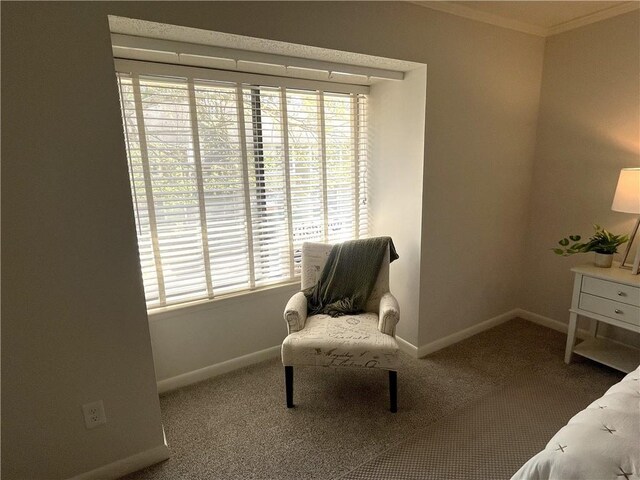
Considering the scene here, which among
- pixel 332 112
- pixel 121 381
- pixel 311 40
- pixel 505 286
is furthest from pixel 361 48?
pixel 505 286

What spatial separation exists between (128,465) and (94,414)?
0.33 metres

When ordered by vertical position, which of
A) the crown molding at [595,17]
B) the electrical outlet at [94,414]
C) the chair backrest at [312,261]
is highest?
the crown molding at [595,17]

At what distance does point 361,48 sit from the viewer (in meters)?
1.92

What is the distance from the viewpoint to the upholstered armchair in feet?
6.34

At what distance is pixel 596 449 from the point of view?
0.96 m

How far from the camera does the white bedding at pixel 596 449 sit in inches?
35.9

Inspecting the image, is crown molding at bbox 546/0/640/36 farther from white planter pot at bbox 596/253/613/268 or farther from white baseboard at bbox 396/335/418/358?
white baseboard at bbox 396/335/418/358

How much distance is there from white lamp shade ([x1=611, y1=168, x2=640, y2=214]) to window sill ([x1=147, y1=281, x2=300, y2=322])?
212cm

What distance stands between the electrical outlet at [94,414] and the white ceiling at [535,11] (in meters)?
2.68

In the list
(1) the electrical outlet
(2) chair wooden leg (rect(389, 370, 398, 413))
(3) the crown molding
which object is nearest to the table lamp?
(3) the crown molding

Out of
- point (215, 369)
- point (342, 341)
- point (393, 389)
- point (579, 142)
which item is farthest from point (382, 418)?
point (579, 142)

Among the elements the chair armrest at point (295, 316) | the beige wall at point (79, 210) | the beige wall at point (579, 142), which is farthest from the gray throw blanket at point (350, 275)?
the beige wall at point (579, 142)

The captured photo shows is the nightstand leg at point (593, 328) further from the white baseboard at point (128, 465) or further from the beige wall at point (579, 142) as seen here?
the white baseboard at point (128, 465)

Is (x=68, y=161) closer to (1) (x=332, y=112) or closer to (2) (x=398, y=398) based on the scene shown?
(1) (x=332, y=112)
